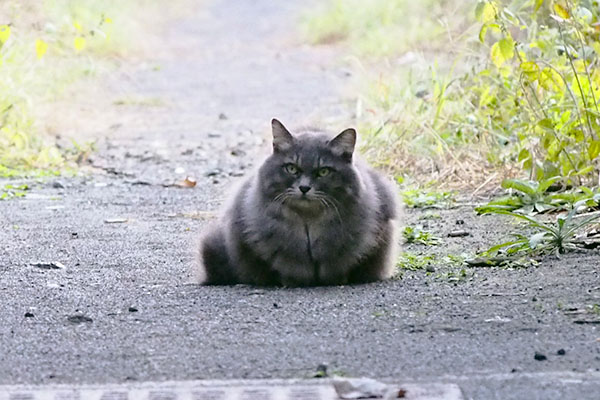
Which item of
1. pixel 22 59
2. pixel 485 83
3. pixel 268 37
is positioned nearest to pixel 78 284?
pixel 485 83

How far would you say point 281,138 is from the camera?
487 cm

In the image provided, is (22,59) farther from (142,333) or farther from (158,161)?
(142,333)

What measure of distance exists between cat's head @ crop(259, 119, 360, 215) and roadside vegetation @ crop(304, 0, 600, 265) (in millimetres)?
831

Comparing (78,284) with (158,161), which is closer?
(78,284)

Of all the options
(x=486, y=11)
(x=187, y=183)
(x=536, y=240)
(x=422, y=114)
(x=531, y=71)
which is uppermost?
(x=486, y=11)

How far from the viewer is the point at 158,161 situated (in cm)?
965

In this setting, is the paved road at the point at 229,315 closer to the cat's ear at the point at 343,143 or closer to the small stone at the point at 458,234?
the small stone at the point at 458,234

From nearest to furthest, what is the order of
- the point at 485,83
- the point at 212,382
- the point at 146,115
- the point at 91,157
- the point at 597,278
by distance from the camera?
the point at 212,382 < the point at 597,278 < the point at 485,83 < the point at 91,157 < the point at 146,115

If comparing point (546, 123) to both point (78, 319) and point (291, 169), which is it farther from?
point (78, 319)

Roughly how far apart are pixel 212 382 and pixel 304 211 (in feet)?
5.24

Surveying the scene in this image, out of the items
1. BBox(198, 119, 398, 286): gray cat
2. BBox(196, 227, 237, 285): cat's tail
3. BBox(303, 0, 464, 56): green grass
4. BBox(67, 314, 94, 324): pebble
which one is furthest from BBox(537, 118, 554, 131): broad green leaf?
BBox(303, 0, 464, 56): green grass

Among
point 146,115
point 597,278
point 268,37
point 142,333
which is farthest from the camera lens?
point 268,37

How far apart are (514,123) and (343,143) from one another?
8.80ft

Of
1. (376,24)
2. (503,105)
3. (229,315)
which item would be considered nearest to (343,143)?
(229,315)
